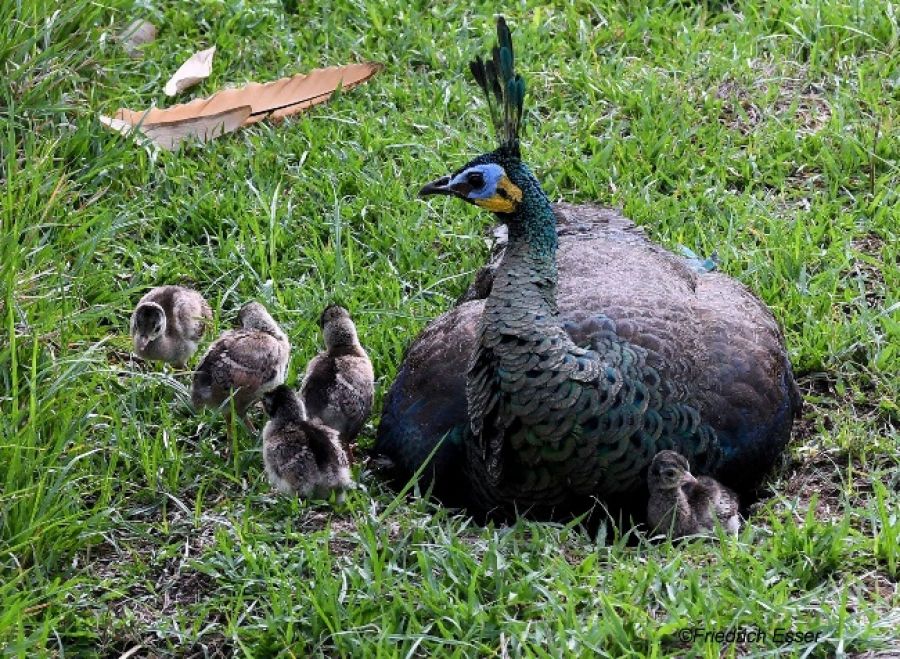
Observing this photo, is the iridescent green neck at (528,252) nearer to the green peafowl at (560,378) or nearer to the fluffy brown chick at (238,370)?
the green peafowl at (560,378)

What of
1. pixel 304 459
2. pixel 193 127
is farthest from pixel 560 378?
pixel 193 127

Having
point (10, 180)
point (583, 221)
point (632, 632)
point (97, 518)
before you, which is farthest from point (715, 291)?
point (10, 180)

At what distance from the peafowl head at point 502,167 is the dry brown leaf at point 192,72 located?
289 cm

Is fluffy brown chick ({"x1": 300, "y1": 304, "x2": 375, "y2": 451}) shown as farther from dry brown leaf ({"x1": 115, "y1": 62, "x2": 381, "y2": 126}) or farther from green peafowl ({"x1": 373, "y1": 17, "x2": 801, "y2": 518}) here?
dry brown leaf ({"x1": 115, "y1": 62, "x2": 381, "y2": 126})

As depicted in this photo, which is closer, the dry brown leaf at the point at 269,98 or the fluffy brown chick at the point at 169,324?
the fluffy brown chick at the point at 169,324

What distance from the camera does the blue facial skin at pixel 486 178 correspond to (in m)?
4.76

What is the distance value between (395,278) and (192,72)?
6.08 ft

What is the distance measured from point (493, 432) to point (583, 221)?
156 centimetres

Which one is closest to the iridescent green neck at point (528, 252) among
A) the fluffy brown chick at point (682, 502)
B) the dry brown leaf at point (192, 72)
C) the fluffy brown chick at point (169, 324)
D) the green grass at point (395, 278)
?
the fluffy brown chick at point (682, 502)

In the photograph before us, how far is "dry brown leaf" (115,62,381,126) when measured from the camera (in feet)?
23.2

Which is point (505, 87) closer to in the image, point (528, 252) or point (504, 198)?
point (504, 198)

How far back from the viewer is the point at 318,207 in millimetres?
6746

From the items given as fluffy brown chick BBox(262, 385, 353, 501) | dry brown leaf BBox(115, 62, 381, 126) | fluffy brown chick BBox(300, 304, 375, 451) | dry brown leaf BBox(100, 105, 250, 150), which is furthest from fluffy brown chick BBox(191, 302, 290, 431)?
dry brown leaf BBox(115, 62, 381, 126)

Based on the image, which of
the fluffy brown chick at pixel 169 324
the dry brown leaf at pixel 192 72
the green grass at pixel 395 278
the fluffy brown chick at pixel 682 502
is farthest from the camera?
the dry brown leaf at pixel 192 72
